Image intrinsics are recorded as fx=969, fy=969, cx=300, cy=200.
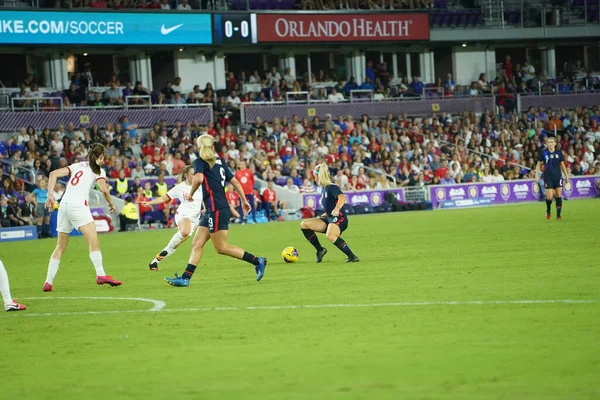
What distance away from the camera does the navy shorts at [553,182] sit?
24.9 m

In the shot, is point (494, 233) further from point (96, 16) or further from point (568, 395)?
point (96, 16)

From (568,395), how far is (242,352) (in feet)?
9.62

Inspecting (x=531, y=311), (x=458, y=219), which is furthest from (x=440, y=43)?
(x=531, y=311)

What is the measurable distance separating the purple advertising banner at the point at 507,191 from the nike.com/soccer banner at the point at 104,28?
12419mm

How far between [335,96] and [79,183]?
30.5 m

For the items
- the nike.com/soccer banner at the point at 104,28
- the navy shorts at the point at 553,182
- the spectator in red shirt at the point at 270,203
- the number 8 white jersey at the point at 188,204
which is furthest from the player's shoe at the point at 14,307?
the nike.com/soccer banner at the point at 104,28

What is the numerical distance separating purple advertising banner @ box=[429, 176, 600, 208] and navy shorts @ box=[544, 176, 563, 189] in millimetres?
11464

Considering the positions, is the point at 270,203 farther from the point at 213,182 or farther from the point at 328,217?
the point at 213,182

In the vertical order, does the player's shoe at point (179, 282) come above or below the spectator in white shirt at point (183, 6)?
below

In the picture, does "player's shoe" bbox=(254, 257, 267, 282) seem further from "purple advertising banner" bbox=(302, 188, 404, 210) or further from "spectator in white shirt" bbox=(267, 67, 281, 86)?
"spectator in white shirt" bbox=(267, 67, 281, 86)

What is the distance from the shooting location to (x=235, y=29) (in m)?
42.3

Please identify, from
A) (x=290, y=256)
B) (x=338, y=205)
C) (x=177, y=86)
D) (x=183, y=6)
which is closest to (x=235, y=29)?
(x=183, y=6)

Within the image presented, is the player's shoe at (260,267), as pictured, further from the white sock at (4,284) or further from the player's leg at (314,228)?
the white sock at (4,284)

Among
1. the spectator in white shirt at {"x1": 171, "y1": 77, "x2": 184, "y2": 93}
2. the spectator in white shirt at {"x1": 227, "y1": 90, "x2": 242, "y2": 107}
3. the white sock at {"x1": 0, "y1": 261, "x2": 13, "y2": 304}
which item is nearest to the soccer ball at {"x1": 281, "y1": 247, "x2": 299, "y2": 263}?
the white sock at {"x1": 0, "y1": 261, "x2": 13, "y2": 304}
